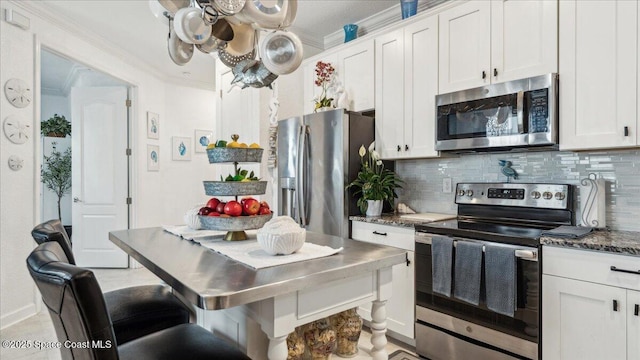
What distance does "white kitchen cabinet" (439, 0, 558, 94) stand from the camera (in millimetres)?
2146

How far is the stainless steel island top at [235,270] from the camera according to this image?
917mm

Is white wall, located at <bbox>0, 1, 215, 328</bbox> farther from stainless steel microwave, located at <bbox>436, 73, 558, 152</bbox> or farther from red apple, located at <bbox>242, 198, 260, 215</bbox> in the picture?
stainless steel microwave, located at <bbox>436, 73, 558, 152</bbox>

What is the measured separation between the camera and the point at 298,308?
3.53ft

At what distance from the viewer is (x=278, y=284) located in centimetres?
98

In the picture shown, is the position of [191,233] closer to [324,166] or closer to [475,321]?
[324,166]

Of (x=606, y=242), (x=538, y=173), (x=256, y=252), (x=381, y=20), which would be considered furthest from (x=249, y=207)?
(x=381, y=20)

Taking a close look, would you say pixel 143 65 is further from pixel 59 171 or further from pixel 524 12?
pixel 524 12

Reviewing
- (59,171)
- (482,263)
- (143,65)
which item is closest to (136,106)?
(143,65)

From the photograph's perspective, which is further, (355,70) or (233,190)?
(355,70)

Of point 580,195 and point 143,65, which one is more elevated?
point 143,65

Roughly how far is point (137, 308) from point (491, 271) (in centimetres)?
181

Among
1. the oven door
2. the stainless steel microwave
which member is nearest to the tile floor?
the oven door

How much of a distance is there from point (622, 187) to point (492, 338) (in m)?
1.15

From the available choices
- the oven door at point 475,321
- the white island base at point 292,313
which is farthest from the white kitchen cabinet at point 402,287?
the white island base at point 292,313
